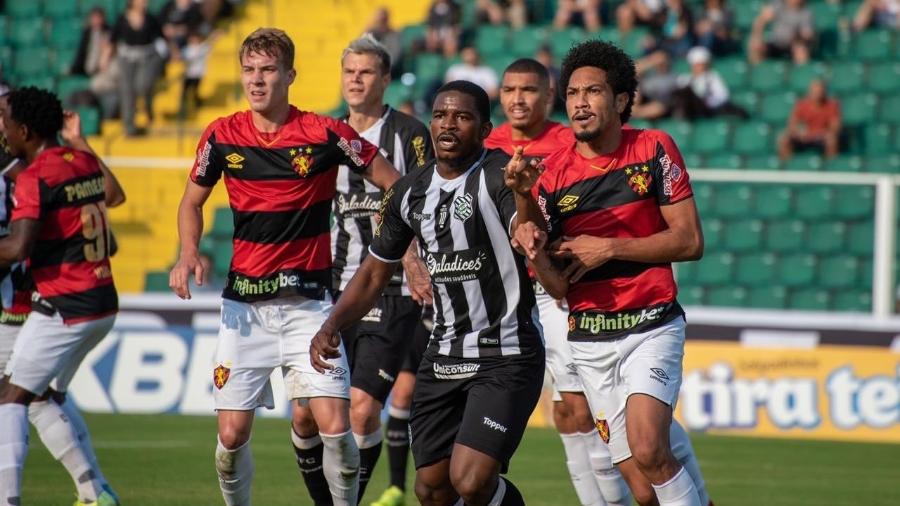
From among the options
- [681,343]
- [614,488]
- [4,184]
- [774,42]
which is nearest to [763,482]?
[614,488]

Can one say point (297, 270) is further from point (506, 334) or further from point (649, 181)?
point (649, 181)

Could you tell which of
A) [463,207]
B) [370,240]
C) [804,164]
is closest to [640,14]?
[804,164]

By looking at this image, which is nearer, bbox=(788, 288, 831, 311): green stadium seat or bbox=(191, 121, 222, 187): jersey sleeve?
bbox=(191, 121, 222, 187): jersey sleeve

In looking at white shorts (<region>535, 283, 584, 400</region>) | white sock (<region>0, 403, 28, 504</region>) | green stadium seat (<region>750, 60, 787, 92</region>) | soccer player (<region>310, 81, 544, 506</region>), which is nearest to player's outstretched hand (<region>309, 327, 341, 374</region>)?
soccer player (<region>310, 81, 544, 506</region>)

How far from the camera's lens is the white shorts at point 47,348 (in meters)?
8.59

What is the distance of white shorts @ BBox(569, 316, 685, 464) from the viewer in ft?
23.9

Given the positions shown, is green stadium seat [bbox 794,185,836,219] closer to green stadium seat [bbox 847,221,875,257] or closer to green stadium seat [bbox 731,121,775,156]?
green stadium seat [bbox 847,221,875,257]

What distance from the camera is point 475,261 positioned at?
24.3ft

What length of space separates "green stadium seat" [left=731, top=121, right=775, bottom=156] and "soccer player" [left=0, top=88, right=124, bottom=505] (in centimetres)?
1191

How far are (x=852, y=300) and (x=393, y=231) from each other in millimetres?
9423

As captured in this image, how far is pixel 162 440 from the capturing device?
13.8 metres

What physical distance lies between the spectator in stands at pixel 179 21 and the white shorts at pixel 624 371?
1666cm

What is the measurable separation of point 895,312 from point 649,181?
28.4ft

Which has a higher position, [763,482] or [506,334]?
[506,334]
